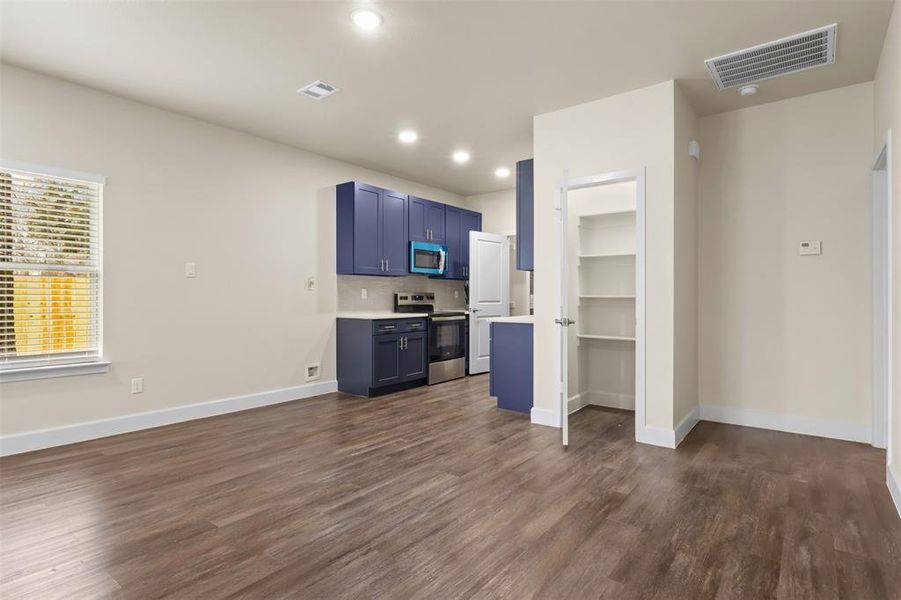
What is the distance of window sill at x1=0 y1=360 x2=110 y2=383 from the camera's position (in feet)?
11.0

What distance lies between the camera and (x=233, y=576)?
1910 millimetres

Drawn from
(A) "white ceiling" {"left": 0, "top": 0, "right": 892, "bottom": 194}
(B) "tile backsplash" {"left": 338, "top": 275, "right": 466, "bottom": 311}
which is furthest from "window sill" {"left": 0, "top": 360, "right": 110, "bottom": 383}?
(B) "tile backsplash" {"left": 338, "top": 275, "right": 466, "bottom": 311}

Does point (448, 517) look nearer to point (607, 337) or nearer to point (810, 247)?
point (607, 337)

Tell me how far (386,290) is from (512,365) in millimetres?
2448

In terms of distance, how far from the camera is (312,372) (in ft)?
17.8

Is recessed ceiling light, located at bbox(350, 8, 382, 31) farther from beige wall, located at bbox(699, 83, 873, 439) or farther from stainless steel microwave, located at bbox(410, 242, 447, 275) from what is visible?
stainless steel microwave, located at bbox(410, 242, 447, 275)

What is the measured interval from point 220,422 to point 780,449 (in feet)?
15.0

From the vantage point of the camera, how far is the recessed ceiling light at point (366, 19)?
273 cm

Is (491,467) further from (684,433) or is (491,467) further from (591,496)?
(684,433)

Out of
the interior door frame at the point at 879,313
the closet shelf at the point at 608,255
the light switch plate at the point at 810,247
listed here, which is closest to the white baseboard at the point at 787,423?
the interior door frame at the point at 879,313

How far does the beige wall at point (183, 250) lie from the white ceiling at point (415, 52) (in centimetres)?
29

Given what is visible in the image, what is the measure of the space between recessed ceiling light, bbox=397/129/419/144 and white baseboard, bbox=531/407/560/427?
2.93 metres

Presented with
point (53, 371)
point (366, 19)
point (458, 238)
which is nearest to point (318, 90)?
point (366, 19)

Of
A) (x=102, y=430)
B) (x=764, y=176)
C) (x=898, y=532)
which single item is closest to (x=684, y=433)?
(x=898, y=532)
